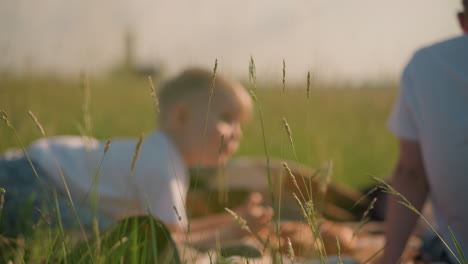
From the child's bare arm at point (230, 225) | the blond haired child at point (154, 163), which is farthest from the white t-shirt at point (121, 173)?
the child's bare arm at point (230, 225)

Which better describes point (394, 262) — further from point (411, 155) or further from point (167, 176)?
point (167, 176)

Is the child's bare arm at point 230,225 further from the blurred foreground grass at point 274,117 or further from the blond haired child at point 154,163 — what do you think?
the blurred foreground grass at point 274,117

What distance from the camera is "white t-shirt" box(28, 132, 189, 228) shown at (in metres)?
1.98

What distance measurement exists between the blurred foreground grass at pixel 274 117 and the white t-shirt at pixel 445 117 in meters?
1.41

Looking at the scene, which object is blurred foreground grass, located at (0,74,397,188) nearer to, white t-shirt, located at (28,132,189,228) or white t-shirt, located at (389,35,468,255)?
white t-shirt, located at (28,132,189,228)

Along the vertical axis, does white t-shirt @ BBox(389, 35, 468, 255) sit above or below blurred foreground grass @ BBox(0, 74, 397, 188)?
above

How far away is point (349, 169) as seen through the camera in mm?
3852

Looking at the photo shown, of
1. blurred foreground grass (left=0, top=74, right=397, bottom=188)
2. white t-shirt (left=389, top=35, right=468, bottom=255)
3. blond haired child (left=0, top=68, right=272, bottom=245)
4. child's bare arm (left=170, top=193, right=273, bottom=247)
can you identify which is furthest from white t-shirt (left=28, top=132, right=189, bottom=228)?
white t-shirt (left=389, top=35, right=468, bottom=255)

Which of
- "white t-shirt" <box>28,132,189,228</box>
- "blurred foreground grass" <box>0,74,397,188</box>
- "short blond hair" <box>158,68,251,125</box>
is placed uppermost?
"short blond hair" <box>158,68,251,125</box>

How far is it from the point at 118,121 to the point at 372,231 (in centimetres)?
262

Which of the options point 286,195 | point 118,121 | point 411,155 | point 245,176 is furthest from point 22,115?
point 411,155

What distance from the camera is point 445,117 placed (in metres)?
1.21

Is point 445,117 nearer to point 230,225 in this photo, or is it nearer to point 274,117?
point 230,225

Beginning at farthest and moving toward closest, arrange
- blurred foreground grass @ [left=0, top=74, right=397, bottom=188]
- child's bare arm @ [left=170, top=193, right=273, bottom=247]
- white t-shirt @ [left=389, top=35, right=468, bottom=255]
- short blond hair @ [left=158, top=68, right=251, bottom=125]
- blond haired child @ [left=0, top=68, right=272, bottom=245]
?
blurred foreground grass @ [left=0, top=74, right=397, bottom=188], short blond hair @ [left=158, top=68, right=251, bottom=125], blond haired child @ [left=0, top=68, right=272, bottom=245], child's bare arm @ [left=170, top=193, right=273, bottom=247], white t-shirt @ [left=389, top=35, right=468, bottom=255]
